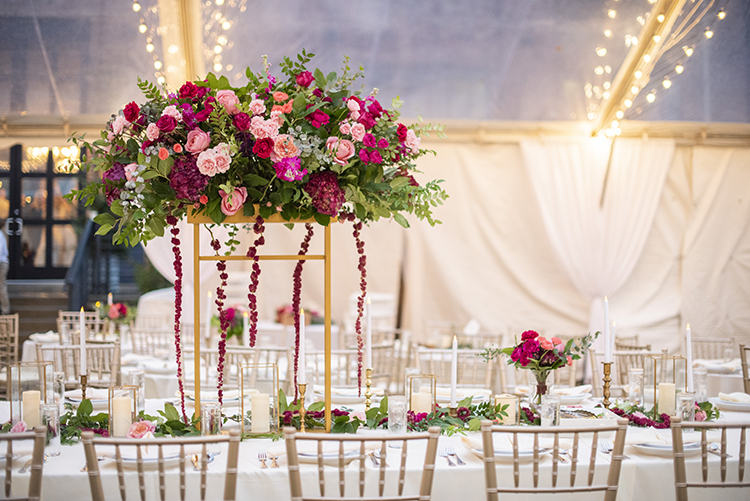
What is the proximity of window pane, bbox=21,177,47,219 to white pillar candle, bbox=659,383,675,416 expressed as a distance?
10730 millimetres

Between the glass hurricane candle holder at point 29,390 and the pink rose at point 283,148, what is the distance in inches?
50.5

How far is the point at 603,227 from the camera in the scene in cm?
712

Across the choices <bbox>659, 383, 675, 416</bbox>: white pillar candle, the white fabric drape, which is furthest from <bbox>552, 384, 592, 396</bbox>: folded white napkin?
the white fabric drape

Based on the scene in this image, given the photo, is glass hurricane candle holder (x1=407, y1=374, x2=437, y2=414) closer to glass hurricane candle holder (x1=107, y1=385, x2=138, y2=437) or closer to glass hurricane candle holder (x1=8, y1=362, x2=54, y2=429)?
glass hurricane candle holder (x1=107, y1=385, x2=138, y2=437)

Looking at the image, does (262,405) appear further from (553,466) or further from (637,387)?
(637,387)

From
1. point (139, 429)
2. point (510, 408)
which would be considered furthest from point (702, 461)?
point (139, 429)

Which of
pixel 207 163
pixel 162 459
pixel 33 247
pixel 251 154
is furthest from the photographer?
pixel 33 247

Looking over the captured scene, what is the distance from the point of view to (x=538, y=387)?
2.74m

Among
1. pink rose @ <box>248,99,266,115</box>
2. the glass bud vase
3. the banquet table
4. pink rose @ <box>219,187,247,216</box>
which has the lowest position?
the banquet table

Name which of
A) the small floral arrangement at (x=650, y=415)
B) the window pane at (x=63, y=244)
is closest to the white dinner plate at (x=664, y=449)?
the small floral arrangement at (x=650, y=415)

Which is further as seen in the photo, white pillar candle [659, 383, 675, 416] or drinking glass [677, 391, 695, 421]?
white pillar candle [659, 383, 675, 416]

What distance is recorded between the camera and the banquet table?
6.84 ft

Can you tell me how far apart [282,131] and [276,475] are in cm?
112

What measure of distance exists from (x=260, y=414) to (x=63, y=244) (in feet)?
32.8
